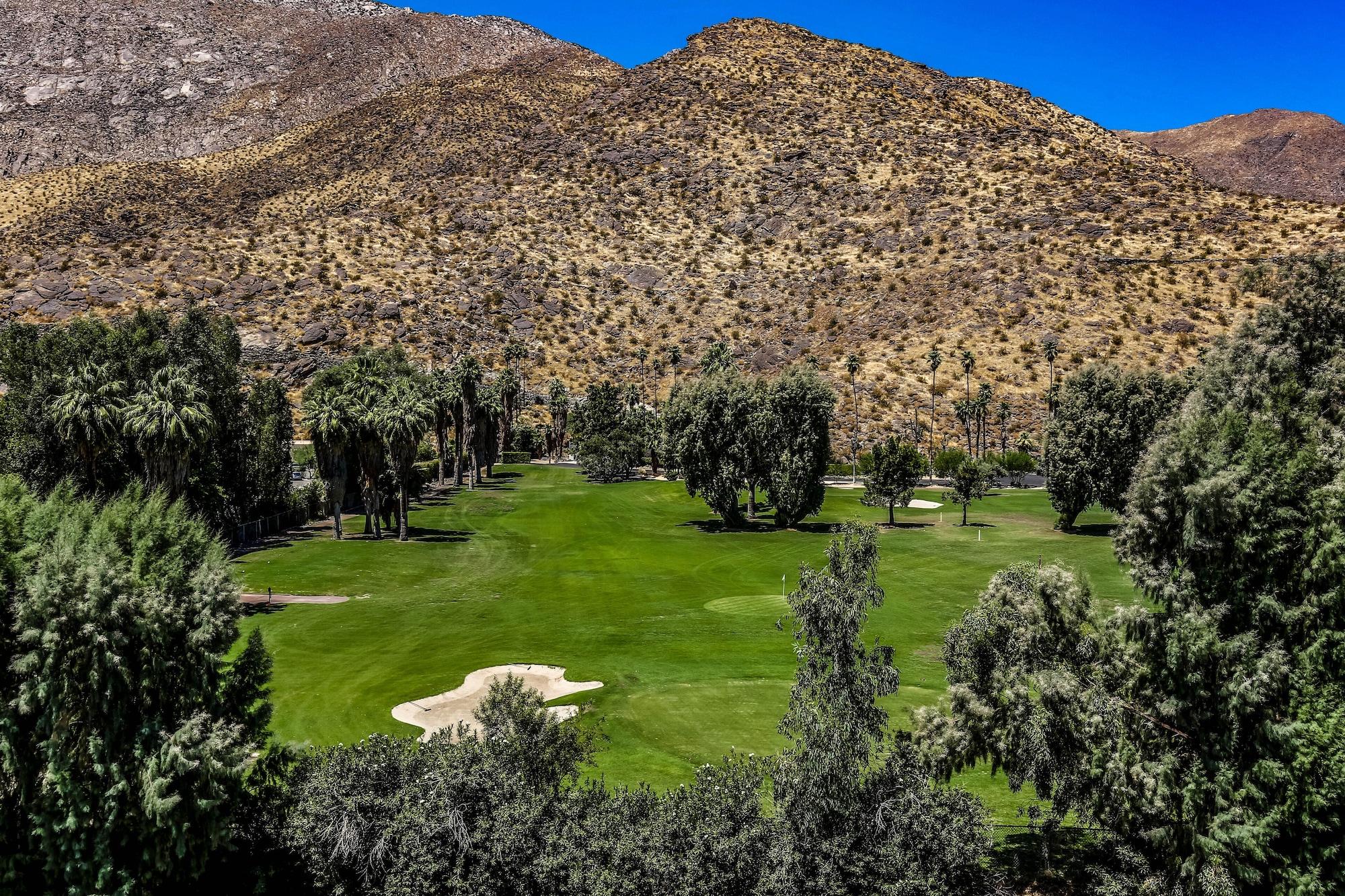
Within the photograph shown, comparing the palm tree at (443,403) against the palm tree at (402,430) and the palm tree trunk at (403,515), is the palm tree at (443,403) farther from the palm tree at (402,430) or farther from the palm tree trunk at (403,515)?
the palm tree trunk at (403,515)

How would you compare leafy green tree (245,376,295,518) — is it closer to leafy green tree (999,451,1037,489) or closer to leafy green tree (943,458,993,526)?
leafy green tree (943,458,993,526)

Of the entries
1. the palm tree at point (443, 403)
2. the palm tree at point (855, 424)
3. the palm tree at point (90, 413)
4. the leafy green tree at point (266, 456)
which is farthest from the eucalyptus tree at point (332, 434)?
the palm tree at point (855, 424)

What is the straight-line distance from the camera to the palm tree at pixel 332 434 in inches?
2389

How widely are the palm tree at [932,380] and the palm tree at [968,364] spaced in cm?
281

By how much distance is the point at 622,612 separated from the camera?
41.9 metres

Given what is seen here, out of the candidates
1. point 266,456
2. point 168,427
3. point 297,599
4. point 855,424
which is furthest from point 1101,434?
point 266,456

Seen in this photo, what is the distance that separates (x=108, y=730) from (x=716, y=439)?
172ft

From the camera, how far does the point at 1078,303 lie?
112 meters

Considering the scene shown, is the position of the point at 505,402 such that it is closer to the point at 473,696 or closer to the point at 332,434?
the point at 332,434

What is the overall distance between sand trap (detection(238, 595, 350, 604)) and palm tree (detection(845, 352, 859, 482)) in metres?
67.1

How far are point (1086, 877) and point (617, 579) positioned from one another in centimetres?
3387

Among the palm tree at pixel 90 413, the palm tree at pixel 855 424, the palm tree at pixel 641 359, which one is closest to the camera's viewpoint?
the palm tree at pixel 90 413

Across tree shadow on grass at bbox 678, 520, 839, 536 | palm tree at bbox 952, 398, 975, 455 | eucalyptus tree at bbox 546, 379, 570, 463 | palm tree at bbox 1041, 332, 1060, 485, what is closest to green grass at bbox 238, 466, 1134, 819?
tree shadow on grass at bbox 678, 520, 839, 536

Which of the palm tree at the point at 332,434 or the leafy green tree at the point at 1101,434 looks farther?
the leafy green tree at the point at 1101,434
